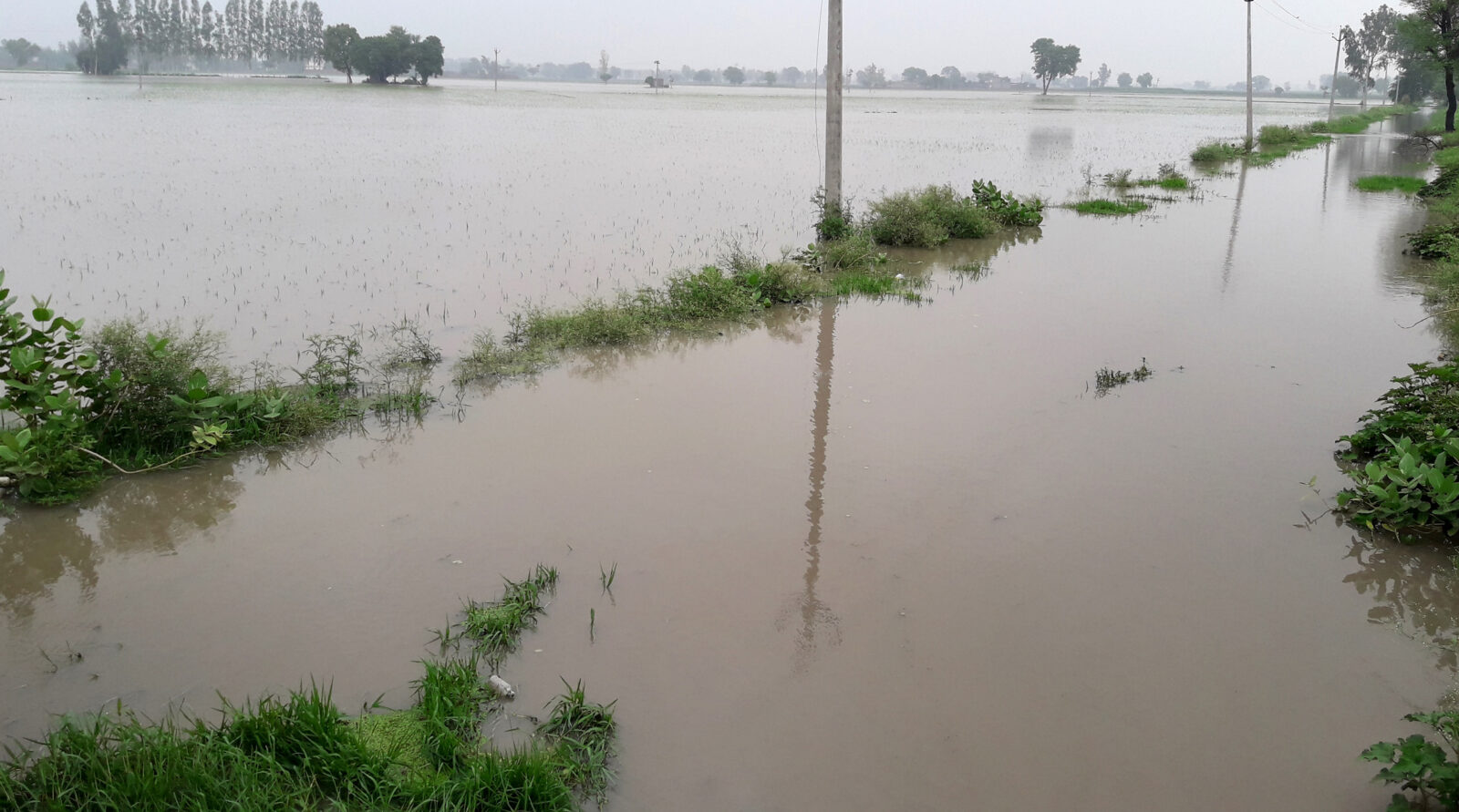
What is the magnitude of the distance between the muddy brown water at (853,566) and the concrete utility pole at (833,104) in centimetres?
448

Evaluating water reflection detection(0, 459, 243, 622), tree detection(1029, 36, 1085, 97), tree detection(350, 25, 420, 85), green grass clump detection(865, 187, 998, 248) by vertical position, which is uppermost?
tree detection(1029, 36, 1085, 97)

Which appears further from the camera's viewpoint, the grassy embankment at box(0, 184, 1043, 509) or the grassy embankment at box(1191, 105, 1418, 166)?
the grassy embankment at box(1191, 105, 1418, 166)

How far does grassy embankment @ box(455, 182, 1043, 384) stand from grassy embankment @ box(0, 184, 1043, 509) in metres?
0.02

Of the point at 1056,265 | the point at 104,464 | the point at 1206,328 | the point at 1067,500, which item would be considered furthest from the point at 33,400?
the point at 1056,265

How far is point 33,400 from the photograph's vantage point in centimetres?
516

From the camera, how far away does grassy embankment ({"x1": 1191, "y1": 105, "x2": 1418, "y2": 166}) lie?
27.4 m

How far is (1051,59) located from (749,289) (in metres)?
137

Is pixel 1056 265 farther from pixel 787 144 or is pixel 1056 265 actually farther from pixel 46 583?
pixel 787 144

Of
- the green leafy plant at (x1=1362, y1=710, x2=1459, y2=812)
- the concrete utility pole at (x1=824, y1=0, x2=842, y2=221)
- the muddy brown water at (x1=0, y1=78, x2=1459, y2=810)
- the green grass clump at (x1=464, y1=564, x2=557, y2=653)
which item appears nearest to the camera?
the green leafy plant at (x1=1362, y1=710, x2=1459, y2=812)

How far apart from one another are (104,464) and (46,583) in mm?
1243

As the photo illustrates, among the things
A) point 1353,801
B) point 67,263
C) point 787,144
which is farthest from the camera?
point 787,144

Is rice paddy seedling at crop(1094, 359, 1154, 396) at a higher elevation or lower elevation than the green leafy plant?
higher

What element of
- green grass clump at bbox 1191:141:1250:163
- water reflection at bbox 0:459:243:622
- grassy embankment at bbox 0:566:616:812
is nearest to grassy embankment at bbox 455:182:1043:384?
water reflection at bbox 0:459:243:622

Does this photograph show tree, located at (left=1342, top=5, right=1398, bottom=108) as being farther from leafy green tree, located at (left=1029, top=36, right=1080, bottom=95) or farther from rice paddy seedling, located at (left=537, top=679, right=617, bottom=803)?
rice paddy seedling, located at (left=537, top=679, right=617, bottom=803)
